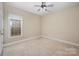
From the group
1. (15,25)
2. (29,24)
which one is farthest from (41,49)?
(15,25)

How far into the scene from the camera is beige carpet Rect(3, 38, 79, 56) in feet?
5.23

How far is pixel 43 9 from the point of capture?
1.66 meters

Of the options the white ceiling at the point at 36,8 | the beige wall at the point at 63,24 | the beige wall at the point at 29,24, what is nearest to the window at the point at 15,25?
the beige wall at the point at 29,24

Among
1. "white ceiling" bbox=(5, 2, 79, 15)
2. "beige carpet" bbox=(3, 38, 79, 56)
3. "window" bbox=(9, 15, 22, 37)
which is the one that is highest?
"white ceiling" bbox=(5, 2, 79, 15)

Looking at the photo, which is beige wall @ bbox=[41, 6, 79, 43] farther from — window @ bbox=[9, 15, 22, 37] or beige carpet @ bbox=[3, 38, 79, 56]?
window @ bbox=[9, 15, 22, 37]

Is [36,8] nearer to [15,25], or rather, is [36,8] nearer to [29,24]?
[29,24]

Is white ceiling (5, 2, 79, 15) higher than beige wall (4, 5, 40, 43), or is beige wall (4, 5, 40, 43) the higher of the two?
white ceiling (5, 2, 79, 15)

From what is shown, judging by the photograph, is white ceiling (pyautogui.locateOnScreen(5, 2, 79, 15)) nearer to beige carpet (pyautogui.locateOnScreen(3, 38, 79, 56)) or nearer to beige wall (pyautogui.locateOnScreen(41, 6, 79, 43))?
beige wall (pyautogui.locateOnScreen(41, 6, 79, 43))

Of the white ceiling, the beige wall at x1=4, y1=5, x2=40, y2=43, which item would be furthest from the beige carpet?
the white ceiling

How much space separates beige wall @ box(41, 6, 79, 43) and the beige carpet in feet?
Answer: 0.54

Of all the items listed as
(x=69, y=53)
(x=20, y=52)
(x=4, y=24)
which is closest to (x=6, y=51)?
(x=20, y=52)

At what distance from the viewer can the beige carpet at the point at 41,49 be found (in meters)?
1.60

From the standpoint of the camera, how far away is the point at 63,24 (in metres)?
1.68

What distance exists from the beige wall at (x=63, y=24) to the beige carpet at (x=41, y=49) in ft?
0.54
